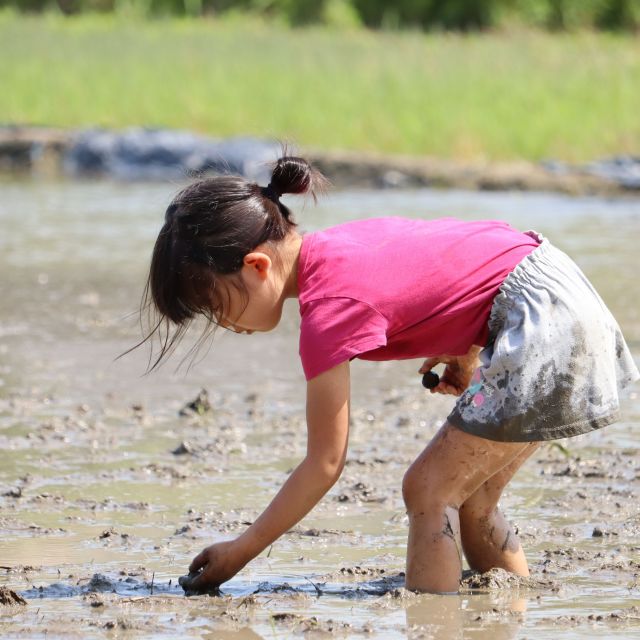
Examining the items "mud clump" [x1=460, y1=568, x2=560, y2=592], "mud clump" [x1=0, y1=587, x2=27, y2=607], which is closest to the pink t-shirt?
"mud clump" [x1=460, y1=568, x2=560, y2=592]

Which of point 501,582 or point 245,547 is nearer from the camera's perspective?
point 245,547

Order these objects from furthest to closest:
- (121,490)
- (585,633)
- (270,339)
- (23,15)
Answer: (23,15) → (270,339) → (121,490) → (585,633)

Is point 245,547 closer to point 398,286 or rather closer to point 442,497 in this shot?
point 442,497

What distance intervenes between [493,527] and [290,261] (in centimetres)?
73

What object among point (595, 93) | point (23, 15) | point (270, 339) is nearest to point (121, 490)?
point (270, 339)

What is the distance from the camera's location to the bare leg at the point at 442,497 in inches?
104

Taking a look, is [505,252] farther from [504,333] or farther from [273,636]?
[273,636]

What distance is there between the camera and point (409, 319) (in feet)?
8.43

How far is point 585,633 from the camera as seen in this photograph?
2.49 metres

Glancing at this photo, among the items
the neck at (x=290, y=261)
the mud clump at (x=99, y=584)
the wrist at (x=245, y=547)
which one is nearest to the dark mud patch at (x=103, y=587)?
the mud clump at (x=99, y=584)

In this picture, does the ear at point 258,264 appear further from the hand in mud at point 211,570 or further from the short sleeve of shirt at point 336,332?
the hand in mud at point 211,570

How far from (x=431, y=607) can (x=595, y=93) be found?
37.9 ft

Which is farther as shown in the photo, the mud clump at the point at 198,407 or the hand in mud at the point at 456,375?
the mud clump at the point at 198,407

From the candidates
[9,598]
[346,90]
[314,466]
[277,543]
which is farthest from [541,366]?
[346,90]
